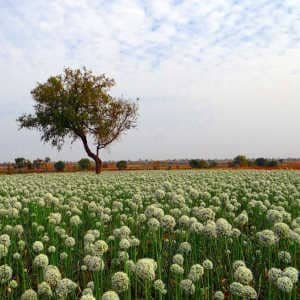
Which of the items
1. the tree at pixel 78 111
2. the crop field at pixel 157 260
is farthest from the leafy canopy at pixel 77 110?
the crop field at pixel 157 260

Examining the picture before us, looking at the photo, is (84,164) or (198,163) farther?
(84,164)

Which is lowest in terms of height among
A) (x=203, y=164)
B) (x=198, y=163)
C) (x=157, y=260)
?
(x=157, y=260)

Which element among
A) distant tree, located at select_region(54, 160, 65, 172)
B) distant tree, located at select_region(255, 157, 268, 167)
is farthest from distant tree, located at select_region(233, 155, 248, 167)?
distant tree, located at select_region(54, 160, 65, 172)

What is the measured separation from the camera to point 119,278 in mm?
4566

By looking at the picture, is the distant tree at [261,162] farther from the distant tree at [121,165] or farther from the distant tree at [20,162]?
the distant tree at [20,162]

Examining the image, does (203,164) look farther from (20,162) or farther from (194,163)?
(20,162)

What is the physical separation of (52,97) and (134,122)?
1035 cm

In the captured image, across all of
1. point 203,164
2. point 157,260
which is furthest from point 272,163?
point 157,260

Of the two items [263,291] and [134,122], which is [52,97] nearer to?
[134,122]

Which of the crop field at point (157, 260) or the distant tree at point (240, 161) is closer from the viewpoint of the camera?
the crop field at point (157, 260)

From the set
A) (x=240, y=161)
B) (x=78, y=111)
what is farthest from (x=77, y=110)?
(x=240, y=161)

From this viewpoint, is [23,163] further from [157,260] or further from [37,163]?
[157,260]

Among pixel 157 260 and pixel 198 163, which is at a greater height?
pixel 198 163

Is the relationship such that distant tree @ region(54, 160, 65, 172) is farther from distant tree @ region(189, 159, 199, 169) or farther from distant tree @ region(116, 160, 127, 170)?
distant tree @ region(189, 159, 199, 169)
